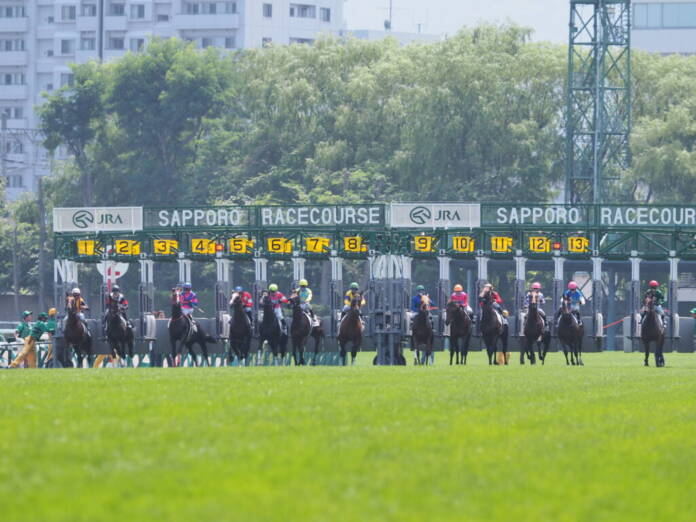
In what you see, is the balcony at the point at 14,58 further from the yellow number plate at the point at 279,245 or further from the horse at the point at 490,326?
the horse at the point at 490,326

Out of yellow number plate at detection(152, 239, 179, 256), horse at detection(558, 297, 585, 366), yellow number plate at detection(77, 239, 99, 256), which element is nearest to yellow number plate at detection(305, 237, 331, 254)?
yellow number plate at detection(152, 239, 179, 256)

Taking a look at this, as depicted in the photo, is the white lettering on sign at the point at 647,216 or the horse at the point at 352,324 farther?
the white lettering on sign at the point at 647,216

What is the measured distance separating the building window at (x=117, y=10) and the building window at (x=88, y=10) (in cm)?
123

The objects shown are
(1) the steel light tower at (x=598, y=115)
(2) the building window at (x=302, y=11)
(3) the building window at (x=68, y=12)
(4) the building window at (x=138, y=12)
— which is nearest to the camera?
(1) the steel light tower at (x=598, y=115)

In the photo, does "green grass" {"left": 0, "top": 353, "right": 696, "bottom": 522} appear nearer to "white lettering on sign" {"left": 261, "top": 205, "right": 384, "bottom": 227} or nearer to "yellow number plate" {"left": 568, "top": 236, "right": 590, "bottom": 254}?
"white lettering on sign" {"left": 261, "top": 205, "right": 384, "bottom": 227}

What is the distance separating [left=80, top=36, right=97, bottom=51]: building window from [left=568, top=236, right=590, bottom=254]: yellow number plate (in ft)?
306

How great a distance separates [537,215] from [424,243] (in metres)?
3.00

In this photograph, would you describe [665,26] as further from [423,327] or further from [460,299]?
[460,299]

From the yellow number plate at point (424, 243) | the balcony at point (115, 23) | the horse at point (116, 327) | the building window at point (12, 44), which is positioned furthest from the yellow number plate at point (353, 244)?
the building window at point (12, 44)

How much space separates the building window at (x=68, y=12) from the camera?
133875 millimetres

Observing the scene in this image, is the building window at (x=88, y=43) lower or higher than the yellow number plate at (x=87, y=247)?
higher

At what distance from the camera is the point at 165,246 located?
44.8 m

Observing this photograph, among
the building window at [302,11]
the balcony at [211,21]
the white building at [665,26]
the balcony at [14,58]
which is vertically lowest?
Result: the white building at [665,26]

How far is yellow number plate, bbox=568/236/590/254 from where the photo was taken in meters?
44.5
